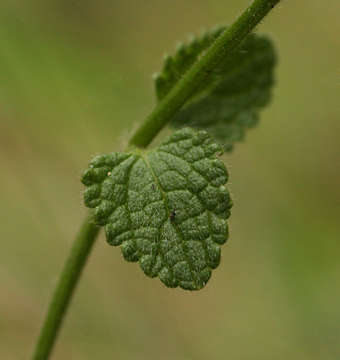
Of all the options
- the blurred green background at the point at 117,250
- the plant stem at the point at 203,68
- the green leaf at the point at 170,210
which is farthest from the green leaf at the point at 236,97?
the blurred green background at the point at 117,250

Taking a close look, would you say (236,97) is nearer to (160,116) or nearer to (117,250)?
(160,116)

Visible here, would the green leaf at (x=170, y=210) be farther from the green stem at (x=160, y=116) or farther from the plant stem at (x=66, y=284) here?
the plant stem at (x=66, y=284)

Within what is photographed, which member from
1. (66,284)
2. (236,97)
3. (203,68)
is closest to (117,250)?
(236,97)

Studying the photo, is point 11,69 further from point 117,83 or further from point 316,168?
point 316,168

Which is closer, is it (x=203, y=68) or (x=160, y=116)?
(x=203, y=68)

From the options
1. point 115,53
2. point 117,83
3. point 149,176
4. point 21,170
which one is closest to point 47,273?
point 21,170

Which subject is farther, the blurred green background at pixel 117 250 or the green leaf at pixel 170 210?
the blurred green background at pixel 117 250
